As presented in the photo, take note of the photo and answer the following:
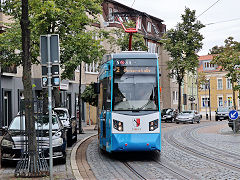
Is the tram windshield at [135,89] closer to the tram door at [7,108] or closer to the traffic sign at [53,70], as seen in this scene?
the traffic sign at [53,70]

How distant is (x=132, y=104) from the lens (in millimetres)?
13867

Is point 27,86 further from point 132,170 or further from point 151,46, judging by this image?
point 151,46

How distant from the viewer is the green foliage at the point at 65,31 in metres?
20.0

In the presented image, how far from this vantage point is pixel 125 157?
15.4m

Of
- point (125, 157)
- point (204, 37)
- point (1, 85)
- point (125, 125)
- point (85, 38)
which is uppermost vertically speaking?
point (204, 37)

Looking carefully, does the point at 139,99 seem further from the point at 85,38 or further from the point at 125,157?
the point at 85,38

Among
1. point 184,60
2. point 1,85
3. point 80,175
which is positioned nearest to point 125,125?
point 80,175

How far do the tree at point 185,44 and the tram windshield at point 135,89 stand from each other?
137ft

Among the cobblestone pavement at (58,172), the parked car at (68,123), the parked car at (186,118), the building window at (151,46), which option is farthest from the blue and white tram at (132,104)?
the building window at (151,46)

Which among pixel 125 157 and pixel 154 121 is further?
pixel 125 157

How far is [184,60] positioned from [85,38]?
36060 mm

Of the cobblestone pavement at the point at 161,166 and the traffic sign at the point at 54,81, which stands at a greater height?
the traffic sign at the point at 54,81

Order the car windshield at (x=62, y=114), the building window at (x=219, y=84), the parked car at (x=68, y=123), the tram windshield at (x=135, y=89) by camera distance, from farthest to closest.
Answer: the building window at (x=219, y=84), the car windshield at (x=62, y=114), the parked car at (x=68, y=123), the tram windshield at (x=135, y=89)

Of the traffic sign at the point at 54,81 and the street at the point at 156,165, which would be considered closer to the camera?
the traffic sign at the point at 54,81
